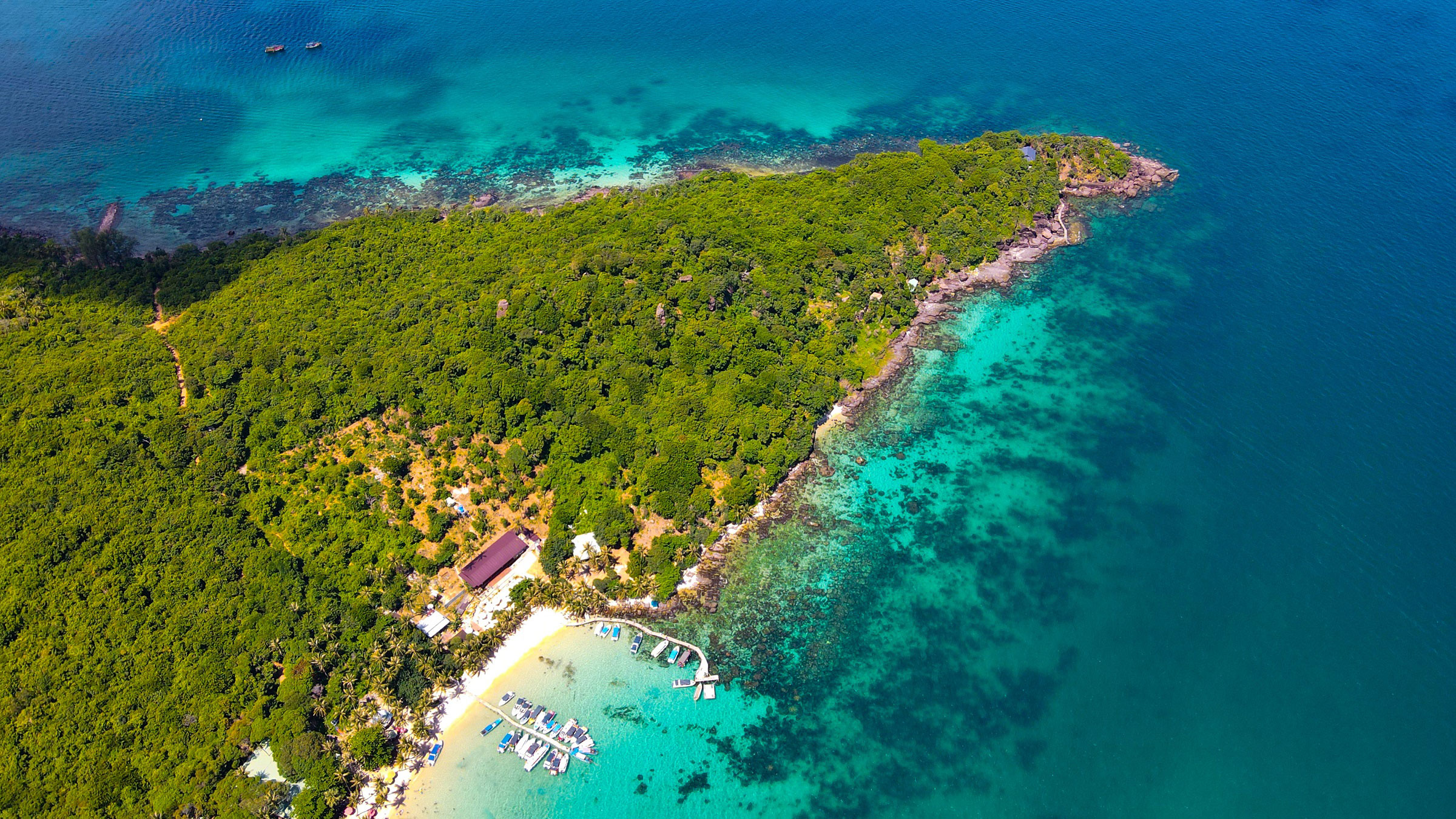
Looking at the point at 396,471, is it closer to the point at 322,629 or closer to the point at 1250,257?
the point at 322,629

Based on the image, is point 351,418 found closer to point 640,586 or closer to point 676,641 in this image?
point 640,586

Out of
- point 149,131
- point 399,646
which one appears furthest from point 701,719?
point 149,131

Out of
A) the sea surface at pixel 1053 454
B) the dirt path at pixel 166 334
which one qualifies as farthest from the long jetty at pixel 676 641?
the dirt path at pixel 166 334

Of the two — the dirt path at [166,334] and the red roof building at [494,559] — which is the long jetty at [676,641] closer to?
the red roof building at [494,559]

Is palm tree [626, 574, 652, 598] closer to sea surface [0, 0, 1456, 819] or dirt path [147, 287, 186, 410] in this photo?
sea surface [0, 0, 1456, 819]

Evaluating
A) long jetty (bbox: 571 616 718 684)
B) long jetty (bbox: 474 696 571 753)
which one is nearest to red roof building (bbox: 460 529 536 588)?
long jetty (bbox: 571 616 718 684)
